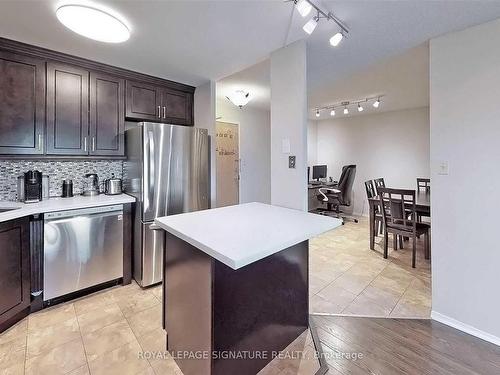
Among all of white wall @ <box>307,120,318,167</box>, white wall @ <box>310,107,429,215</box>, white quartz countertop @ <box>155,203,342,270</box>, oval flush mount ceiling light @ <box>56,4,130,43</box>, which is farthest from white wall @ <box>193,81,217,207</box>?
white wall @ <box>310,107,429,215</box>

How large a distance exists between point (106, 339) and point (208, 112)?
8.22ft

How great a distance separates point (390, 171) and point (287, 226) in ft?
16.0

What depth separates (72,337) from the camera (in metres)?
1.81

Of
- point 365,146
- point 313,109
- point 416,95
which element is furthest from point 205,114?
point 365,146

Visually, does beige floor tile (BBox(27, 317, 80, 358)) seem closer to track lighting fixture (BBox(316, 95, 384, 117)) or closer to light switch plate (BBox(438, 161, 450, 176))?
light switch plate (BBox(438, 161, 450, 176))

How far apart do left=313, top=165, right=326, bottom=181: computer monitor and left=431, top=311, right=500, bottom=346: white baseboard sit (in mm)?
4130

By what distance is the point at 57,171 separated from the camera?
8.63ft

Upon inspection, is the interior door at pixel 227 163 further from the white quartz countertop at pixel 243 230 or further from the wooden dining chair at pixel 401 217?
the white quartz countertop at pixel 243 230

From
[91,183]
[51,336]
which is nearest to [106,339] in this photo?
[51,336]

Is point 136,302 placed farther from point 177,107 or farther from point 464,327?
point 464,327

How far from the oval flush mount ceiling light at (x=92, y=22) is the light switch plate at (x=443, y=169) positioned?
267cm

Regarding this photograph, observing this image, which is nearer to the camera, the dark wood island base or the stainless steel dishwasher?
the dark wood island base

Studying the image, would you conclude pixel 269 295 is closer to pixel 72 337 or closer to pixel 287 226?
pixel 287 226

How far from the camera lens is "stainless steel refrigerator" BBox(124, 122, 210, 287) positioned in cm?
247
